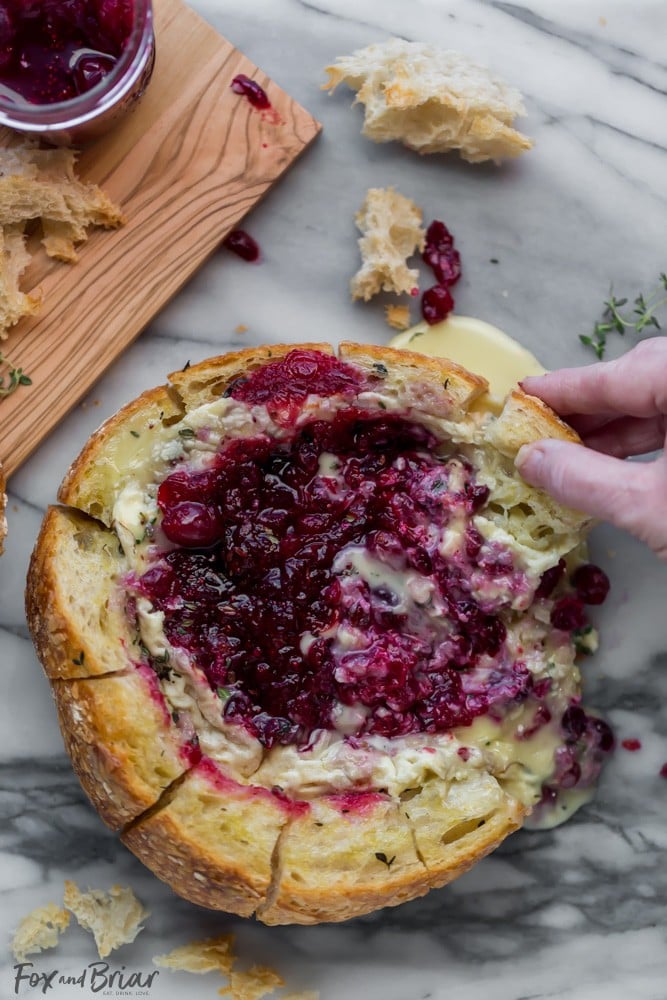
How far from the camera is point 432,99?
3094mm

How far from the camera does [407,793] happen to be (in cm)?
272

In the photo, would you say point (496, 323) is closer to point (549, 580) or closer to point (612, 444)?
point (612, 444)

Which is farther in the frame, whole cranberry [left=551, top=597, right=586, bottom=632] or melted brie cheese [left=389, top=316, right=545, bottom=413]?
melted brie cheese [left=389, top=316, right=545, bottom=413]

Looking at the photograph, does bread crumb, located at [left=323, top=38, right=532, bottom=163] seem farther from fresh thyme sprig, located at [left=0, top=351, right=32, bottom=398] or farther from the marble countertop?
fresh thyme sprig, located at [left=0, top=351, right=32, bottom=398]

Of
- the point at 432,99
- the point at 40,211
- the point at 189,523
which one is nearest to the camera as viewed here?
the point at 189,523

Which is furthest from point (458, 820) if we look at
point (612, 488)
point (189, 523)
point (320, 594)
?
point (189, 523)

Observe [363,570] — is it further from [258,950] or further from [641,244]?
[641,244]

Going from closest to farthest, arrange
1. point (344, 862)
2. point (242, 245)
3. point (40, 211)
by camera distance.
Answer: point (344, 862)
point (40, 211)
point (242, 245)

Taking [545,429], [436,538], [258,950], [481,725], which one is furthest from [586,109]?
[258,950]

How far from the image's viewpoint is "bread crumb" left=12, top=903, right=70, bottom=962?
304 cm

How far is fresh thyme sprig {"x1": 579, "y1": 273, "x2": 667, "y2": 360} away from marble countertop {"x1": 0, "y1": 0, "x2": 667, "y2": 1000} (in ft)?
0.16

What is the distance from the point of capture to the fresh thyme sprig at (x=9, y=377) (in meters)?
3.01

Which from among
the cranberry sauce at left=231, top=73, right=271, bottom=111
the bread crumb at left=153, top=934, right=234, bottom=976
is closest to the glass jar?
the cranberry sauce at left=231, top=73, right=271, bottom=111

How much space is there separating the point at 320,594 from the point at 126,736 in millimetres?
655
